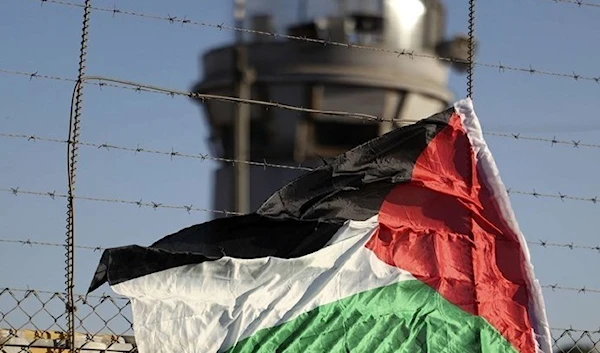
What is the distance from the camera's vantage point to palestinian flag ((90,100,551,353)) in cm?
582

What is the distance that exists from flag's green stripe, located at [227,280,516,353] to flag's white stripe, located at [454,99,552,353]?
21 cm

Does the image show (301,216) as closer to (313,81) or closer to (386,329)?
(386,329)

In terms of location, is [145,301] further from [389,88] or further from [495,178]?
[389,88]

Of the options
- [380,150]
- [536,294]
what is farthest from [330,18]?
[536,294]

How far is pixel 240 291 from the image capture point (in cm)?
591

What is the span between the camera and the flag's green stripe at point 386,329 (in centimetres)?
589

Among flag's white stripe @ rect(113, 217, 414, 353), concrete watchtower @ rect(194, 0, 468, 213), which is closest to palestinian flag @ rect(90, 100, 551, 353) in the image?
flag's white stripe @ rect(113, 217, 414, 353)

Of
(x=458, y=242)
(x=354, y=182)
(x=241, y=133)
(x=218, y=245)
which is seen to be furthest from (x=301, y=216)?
(x=241, y=133)

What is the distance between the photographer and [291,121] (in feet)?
26.3

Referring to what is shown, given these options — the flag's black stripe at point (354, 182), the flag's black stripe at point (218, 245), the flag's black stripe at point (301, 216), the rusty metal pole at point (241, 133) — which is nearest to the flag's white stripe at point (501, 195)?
the flag's black stripe at point (301, 216)

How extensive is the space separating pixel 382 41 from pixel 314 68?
2.71 ft

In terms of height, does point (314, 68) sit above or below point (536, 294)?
above

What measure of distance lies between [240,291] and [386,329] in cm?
77

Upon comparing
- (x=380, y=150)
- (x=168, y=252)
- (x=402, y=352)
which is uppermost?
(x=380, y=150)
